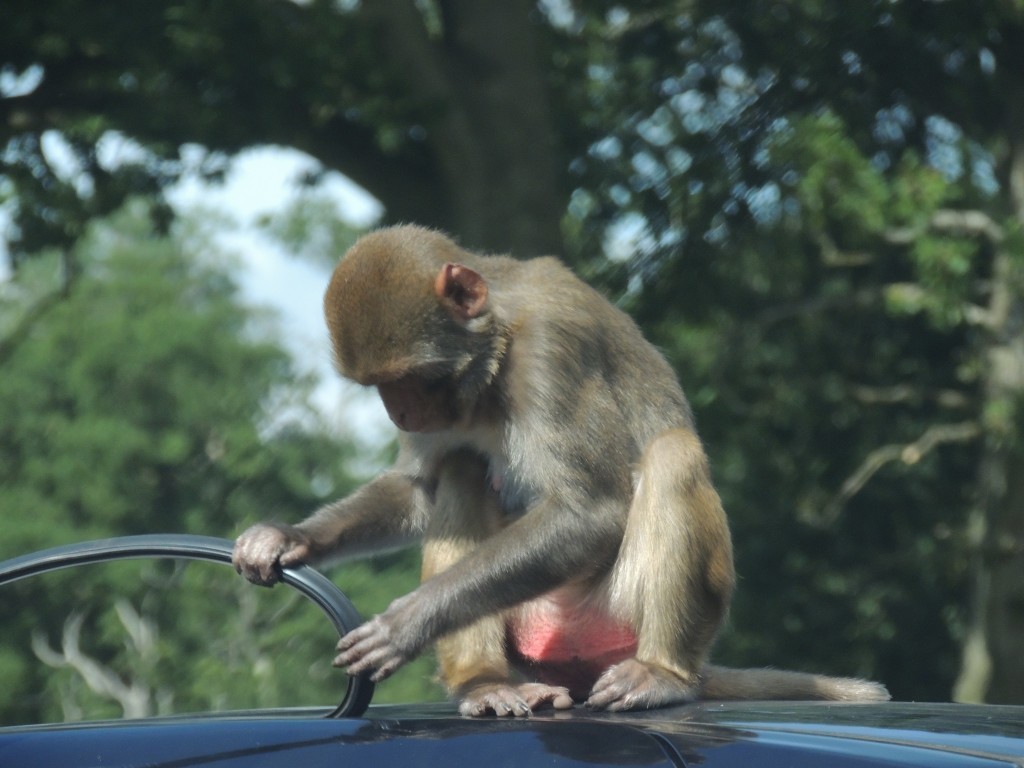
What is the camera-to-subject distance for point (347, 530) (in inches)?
133

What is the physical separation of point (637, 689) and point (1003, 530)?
9.68 metres

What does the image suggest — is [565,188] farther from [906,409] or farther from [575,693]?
[575,693]

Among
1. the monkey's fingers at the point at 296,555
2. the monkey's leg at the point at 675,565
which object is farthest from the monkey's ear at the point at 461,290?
the monkey's fingers at the point at 296,555

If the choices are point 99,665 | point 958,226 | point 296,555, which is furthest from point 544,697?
point 99,665

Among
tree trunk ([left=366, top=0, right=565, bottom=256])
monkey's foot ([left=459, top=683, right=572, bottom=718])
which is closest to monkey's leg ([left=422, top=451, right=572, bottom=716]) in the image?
monkey's foot ([left=459, top=683, right=572, bottom=718])

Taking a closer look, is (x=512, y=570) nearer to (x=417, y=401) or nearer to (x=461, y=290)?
(x=417, y=401)

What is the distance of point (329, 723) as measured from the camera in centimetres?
184

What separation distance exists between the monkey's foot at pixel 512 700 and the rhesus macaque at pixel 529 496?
0.66ft

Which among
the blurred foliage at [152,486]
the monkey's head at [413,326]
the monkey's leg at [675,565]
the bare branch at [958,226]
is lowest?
the monkey's leg at [675,565]

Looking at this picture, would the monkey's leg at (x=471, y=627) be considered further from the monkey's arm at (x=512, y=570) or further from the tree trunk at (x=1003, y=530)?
the tree trunk at (x=1003, y=530)

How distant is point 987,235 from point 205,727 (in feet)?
34.5

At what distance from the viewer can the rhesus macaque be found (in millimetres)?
3117

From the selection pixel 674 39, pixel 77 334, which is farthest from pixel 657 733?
pixel 77 334

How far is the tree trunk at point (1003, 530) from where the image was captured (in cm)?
1155
